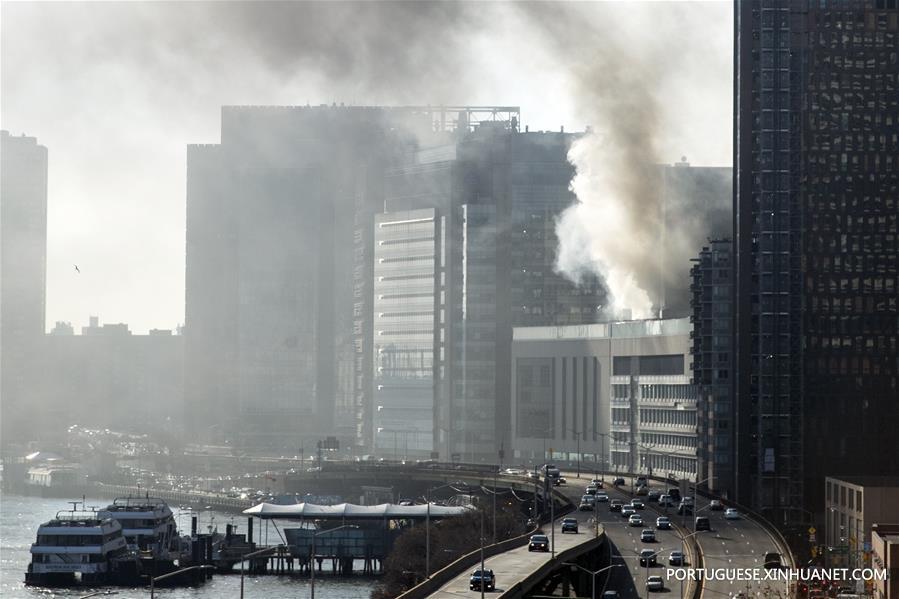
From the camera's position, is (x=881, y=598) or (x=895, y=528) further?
(x=895, y=528)

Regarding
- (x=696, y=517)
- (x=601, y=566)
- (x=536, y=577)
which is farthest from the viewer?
(x=696, y=517)

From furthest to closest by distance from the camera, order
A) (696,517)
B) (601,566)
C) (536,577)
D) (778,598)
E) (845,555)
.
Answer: (696,517) < (845,555) < (601,566) < (536,577) < (778,598)

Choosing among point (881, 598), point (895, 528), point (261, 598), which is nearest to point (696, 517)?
point (895, 528)

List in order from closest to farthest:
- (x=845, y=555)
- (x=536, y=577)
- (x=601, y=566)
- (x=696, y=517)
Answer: (x=536, y=577), (x=601, y=566), (x=845, y=555), (x=696, y=517)

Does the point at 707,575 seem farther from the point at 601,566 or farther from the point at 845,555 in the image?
the point at 845,555

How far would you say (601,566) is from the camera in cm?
16725

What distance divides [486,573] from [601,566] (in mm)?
28477

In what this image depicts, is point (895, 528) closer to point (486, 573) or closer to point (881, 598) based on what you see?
point (881, 598)

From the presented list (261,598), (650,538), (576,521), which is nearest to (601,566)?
(650,538)

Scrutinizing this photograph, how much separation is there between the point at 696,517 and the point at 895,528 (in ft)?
87.3

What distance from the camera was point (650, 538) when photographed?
176 metres

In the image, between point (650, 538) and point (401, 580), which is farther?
point (401, 580)

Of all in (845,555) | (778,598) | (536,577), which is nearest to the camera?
(778,598)

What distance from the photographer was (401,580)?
18975 cm
